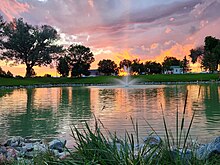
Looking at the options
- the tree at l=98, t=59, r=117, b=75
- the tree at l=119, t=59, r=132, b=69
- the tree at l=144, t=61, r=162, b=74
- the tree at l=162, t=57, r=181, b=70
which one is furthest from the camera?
the tree at l=119, t=59, r=132, b=69

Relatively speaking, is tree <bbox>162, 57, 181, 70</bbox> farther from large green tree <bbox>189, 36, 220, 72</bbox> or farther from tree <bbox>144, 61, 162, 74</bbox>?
large green tree <bbox>189, 36, 220, 72</bbox>

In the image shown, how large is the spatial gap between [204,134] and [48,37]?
211 feet

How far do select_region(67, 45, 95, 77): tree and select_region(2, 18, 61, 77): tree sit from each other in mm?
6134

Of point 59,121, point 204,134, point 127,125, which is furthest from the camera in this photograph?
point 59,121

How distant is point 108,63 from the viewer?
338 feet

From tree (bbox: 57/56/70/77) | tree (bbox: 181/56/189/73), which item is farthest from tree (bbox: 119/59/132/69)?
tree (bbox: 57/56/70/77)

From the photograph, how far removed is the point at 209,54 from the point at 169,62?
30757mm

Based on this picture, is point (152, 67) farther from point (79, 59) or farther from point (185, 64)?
point (79, 59)

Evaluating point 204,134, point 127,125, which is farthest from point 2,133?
point 204,134

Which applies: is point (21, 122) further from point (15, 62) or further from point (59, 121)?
point (15, 62)

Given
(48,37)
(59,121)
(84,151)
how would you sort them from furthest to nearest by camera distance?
(48,37), (59,121), (84,151)

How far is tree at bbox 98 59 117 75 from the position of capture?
101438 millimetres

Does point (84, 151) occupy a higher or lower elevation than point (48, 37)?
lower

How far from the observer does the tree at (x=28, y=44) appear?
228 ft
